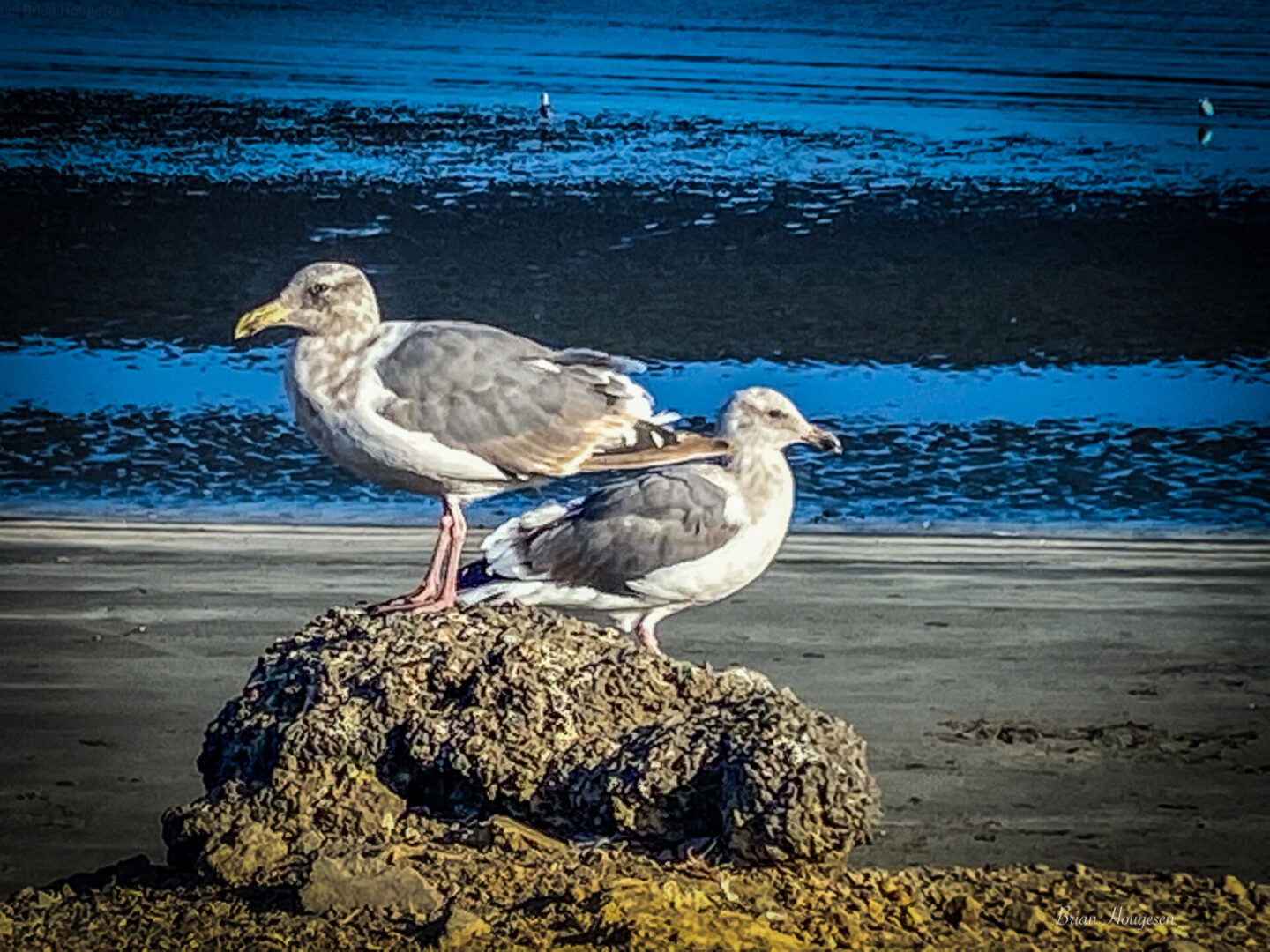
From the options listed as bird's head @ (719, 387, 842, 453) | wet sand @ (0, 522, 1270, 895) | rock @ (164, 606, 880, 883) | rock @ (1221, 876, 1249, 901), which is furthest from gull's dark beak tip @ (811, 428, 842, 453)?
rock @ (1221, 876, 1249, 901)

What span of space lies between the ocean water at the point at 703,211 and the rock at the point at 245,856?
12.4 feet

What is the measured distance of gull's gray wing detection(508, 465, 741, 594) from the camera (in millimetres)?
4160

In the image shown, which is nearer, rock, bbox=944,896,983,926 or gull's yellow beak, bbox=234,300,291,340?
rock, bbox=944,896,983,926

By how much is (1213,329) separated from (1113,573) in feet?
5.97

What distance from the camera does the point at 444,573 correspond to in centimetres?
400

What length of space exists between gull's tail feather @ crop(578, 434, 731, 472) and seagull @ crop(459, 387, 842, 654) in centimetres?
3

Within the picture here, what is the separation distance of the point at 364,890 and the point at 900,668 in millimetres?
2606

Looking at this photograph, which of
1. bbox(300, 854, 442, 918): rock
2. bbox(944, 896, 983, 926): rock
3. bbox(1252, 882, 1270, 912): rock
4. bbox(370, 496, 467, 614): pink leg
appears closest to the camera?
bbox(300, 854, 442, 918): rock

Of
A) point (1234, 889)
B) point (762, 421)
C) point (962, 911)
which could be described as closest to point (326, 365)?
point (762, 421)

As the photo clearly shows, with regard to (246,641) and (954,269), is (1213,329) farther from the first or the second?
(246,641)

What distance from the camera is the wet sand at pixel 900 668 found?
4.26 metres

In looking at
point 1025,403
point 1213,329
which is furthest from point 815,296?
point 1213,329

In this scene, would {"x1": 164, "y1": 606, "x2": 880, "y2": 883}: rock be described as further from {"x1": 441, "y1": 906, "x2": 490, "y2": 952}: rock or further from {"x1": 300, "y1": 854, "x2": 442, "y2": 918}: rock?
{"x1": 441, "y1": 906, "x2": 490, "y2": 952}: rock

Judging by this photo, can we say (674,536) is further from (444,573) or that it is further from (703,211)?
(703,211)
